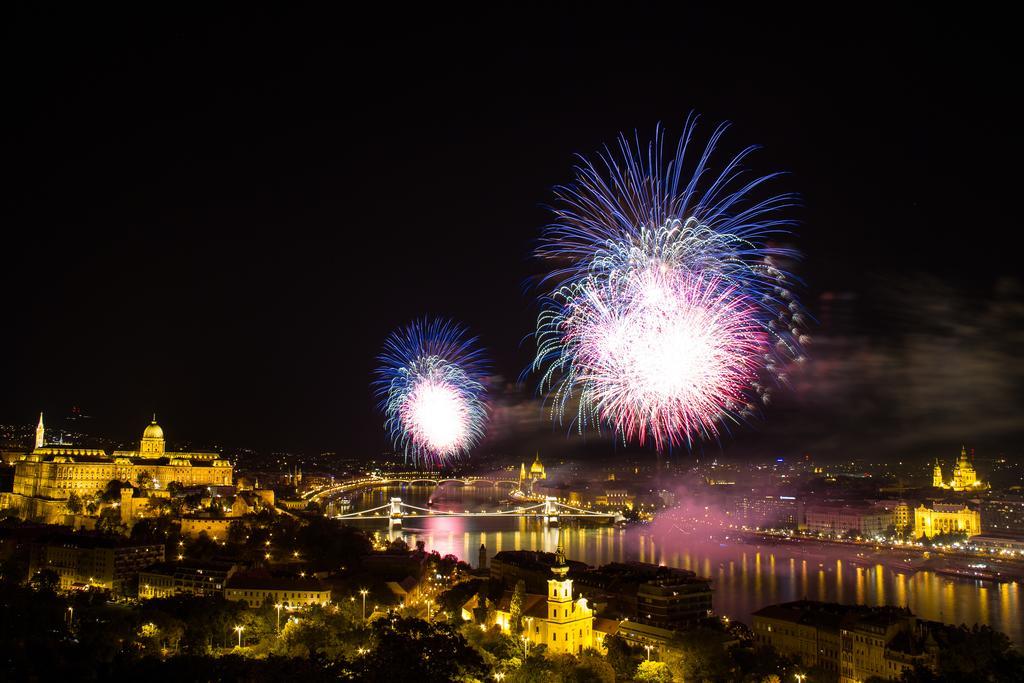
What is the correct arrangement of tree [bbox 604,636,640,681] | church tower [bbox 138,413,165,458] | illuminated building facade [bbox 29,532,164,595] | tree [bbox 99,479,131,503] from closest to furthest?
tree [bbox 604,636,640,681] < illuminated building facade [bbox 29,532,164,595] < tree [bbox 99,479,131,503] < church tower [bbox 138,413,165,458]

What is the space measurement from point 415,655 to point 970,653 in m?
6.54

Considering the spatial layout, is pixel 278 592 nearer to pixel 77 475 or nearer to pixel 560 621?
pixel 560 621

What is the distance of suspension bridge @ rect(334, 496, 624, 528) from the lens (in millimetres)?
34806

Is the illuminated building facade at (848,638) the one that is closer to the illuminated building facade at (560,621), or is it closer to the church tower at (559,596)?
the illuminated building facade at (560,621)

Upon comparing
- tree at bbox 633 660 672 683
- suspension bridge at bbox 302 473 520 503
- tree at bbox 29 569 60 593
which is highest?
suspension bridge at bbox 302 473 520 503

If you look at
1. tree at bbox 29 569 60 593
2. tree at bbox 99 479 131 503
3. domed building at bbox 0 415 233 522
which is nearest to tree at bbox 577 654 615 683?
tree at bbox 29 569 60 593

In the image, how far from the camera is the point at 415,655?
387 inches

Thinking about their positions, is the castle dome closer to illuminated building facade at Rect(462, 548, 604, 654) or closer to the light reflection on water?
the light reflection on water

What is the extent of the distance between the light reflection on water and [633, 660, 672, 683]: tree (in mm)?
5886

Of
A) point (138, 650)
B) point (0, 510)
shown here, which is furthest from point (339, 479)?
point (138, 650)

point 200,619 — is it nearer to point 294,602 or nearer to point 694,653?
point 294,602

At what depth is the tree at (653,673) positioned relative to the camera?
35.1ft

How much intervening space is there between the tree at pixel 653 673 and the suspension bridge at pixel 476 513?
22.7 metres

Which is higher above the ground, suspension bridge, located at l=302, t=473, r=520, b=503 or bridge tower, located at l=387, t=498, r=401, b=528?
suspension bridge, located at l=302, t=473, r=520, b=503
